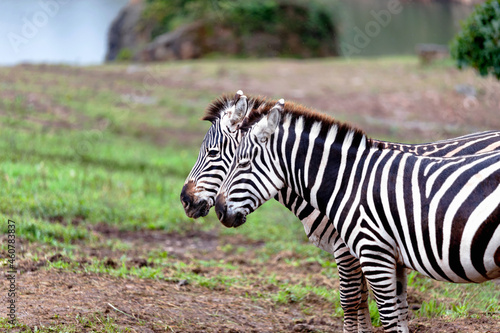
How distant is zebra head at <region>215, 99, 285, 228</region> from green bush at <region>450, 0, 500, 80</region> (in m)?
4.25

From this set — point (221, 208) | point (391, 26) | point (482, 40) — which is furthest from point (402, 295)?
point (391, 26)

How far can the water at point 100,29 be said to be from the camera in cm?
2841

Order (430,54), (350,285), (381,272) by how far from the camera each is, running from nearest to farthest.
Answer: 1. (381,272)
2. (350,285)
3. (430,54)

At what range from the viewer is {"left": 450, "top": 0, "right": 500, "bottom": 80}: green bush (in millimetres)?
7368

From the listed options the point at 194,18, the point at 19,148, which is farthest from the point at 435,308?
the point at 194,18

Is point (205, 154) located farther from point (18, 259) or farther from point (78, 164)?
point (78, 164)

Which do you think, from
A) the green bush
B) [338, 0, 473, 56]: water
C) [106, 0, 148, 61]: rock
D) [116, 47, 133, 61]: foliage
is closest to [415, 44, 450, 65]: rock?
[338, 0, 473, 56]: water

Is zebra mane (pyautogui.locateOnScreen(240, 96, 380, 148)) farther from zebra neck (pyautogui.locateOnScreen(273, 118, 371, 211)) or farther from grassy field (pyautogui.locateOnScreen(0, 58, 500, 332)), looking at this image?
grassy field (pyautogui.locateOnScreen(0, 58, 500, 332))

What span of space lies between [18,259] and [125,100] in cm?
1049

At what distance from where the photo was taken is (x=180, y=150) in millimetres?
13211

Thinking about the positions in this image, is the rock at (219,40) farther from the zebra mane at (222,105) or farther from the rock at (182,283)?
the zebra mane at (222,105)

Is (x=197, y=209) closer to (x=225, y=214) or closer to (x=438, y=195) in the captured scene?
(x=225, y=214)

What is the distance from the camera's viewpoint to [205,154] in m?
5.05

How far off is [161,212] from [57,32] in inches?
1025
